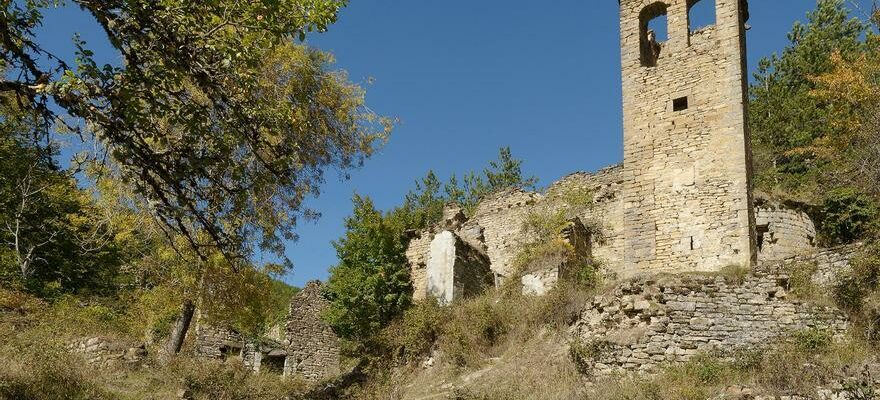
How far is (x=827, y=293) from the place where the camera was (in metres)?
11.8

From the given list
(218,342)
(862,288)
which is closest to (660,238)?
(862,288)

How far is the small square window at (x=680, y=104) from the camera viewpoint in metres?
15.5

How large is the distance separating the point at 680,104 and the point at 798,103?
1133 cm

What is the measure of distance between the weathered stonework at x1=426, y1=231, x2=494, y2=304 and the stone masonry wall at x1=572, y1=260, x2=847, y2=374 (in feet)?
18.1

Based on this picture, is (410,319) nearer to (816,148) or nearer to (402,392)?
(402,392)

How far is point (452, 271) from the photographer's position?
1781 centimetres

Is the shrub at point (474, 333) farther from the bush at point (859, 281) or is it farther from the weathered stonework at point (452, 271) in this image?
the bush at point (859, 281)

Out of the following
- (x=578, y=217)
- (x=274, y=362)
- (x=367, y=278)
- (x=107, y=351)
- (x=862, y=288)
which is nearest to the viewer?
(x=862, y=288)

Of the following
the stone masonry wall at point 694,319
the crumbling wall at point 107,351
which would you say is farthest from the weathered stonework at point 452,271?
the crumbling wall at point 107,351

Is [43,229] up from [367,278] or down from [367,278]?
up

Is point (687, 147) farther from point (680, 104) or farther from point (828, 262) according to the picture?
point (828, 262)

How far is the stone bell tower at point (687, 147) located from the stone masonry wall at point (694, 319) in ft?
5.82

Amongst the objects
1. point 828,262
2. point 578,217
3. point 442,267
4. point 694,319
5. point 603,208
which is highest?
point 603,208

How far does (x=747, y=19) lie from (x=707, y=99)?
252cm
